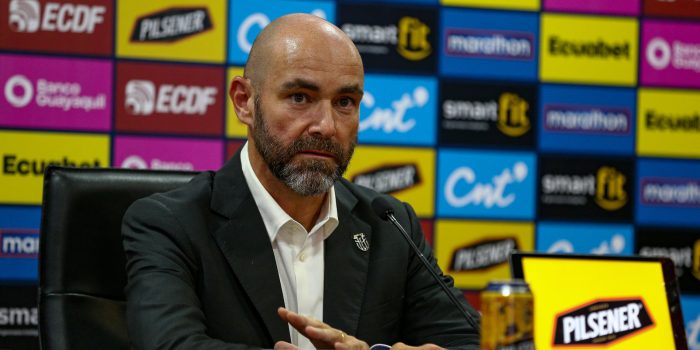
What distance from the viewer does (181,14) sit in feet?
13.8

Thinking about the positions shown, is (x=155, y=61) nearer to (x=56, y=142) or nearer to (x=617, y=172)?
(x=56, y=142)

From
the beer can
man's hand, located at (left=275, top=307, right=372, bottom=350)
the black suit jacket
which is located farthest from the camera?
the black suit jacket

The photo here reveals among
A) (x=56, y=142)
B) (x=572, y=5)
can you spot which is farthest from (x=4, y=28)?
(x=572, y=5)

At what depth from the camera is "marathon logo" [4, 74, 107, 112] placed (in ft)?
13.1

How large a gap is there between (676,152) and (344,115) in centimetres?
302

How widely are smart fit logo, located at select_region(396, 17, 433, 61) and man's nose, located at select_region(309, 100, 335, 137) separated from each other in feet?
7.66

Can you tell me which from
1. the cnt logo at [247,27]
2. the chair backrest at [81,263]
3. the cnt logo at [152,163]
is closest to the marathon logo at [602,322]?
the chair backrest at [81,263]

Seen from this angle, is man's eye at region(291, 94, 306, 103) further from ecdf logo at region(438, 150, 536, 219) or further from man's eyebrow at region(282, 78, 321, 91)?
ecdf logo at region(438, 150, 536, 219)

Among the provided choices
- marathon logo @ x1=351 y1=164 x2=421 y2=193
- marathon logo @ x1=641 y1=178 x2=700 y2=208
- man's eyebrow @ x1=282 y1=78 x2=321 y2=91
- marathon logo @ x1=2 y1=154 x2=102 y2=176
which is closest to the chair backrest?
man's eyebrow @ x1=282 y1=78 x2=321 y2=91

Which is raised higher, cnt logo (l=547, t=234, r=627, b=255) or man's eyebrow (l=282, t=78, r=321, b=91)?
man's eyebrow (l=282, t=78, r=321, b=91)

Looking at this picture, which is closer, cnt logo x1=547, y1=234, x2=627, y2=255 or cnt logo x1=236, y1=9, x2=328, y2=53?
cnt logo x1=236, y1=9, x2=328, y2=53

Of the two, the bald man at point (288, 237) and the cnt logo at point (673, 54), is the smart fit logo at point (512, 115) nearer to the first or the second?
the cnt logo at point (673, 54)

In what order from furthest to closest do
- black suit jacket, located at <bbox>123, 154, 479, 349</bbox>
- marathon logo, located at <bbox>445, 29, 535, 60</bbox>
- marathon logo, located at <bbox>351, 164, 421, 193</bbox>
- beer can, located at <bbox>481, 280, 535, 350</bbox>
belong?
1. marathon logo, located at <bbox>445, 29, 535, 60</bbox>
2. marathon logo, located at <bbox>351, 164, 421, 193</bbox>
3. black suit jacket, located at <bbox>123, 154, 479, 349</bbox>
4. beer can, located at <bbox>481, 280, 535, 350</bbox>

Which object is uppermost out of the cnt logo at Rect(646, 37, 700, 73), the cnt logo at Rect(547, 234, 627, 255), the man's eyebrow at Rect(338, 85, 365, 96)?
the cnt logo at Rect(646, 37, 700, 73)
